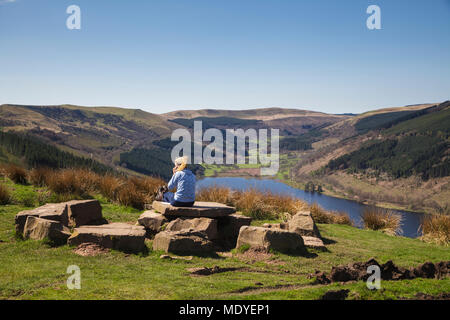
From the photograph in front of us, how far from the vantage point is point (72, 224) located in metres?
11.3

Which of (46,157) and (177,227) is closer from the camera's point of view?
(177,227)

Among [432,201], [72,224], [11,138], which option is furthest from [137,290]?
[432,201]

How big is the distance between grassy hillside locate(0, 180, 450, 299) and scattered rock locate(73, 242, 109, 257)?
0.17 meters

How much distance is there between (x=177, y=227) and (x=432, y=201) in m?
148

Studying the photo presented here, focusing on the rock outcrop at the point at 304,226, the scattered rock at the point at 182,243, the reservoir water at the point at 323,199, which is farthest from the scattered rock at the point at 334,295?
the reservoir water at the point at 323,199

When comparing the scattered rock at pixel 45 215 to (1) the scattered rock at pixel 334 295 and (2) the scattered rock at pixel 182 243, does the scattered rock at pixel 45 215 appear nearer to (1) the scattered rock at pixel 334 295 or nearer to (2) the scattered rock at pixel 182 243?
(2) the scattered rock at pixel 182 243

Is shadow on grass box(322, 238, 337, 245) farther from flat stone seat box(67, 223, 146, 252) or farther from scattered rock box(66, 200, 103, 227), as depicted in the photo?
scattered rock box(66, 200, 103, 227)

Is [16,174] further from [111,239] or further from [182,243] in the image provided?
[182,243]

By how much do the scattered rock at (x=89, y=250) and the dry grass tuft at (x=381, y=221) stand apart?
12.5m

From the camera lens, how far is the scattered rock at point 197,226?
10.8 meters

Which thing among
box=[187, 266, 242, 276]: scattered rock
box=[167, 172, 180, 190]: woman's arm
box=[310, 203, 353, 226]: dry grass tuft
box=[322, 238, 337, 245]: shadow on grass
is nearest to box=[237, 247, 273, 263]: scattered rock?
box=[187, 266, 242, 276]: scattered rock

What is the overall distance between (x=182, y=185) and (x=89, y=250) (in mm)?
3497
